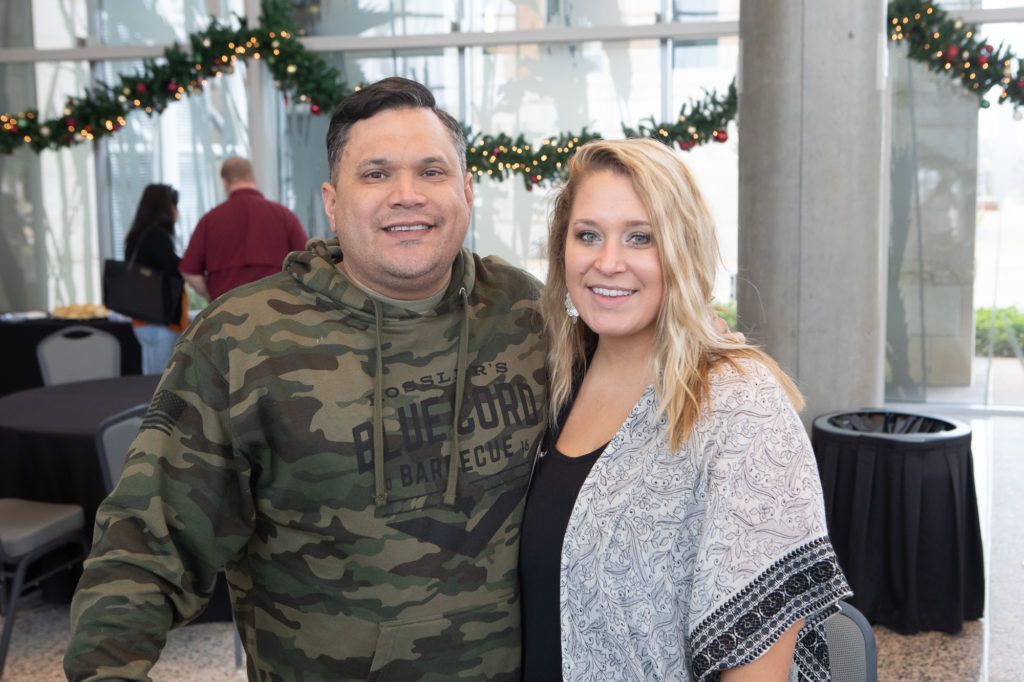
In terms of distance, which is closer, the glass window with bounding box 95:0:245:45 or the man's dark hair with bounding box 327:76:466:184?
the man's dark hair with bounding box 327:76:466:184

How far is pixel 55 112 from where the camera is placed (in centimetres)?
768

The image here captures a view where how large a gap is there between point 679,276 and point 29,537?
110 inches

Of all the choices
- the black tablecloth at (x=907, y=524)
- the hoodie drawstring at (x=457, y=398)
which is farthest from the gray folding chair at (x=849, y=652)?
the black tablecloth at (x=907, y=524)

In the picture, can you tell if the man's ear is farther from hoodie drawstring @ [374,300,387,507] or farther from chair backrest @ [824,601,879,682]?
chair backrest @ [824,601,879,682]

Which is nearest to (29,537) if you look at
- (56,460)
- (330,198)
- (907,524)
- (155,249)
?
(56,460)

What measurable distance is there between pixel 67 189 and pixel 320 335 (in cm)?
729

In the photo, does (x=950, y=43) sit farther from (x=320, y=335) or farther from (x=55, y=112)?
(x=55, y=112)

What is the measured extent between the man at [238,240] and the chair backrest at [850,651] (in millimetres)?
4365

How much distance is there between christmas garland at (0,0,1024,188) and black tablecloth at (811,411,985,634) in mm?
3434

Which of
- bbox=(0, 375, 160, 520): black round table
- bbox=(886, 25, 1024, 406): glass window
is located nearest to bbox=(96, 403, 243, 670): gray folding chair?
bbox=(0, 375, 160, 520): black round table

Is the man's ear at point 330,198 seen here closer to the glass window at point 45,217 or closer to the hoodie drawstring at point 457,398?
the hoodie drawstring at point 457,398

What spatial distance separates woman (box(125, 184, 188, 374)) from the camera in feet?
18.4

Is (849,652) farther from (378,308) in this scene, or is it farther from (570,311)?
(378,308)

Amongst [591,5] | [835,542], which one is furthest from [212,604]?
[591,5]
